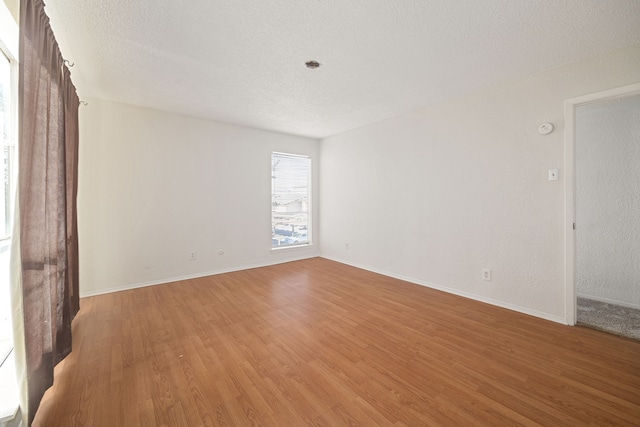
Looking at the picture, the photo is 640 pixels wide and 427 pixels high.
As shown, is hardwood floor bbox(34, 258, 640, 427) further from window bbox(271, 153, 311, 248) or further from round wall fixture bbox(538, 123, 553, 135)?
window bbox(271, 153, 311, 248)

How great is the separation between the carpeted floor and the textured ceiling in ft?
8.46

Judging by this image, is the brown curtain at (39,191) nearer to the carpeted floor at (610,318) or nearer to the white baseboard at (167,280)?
the white baseboard at (167,280)

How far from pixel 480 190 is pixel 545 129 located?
853mm

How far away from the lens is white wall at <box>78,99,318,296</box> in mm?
3373

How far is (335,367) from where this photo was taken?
1.87 m

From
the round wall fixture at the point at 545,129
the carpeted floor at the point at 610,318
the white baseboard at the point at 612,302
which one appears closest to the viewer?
the carpeted floor at the point at 610,318

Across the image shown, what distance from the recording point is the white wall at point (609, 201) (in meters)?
2.91

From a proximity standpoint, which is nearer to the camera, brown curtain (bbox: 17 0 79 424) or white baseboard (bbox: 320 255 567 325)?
brown curtain (bbox: 17 0 79 424)

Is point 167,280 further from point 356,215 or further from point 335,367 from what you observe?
point 356,215

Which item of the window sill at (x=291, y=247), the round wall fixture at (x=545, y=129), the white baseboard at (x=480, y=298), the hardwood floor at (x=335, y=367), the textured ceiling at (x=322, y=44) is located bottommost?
the hardwood floor at (x=335, y=367)

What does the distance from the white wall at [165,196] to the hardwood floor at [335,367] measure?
2.66 feet

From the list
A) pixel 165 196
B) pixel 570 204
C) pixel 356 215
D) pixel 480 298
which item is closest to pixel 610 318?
pixel 480 298

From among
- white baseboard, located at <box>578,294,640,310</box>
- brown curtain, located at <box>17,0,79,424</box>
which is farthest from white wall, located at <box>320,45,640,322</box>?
brown curtain, located at <box>17,0,79,424</box>

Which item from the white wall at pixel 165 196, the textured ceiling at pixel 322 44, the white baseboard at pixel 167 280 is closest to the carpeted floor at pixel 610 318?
the textured ceiling at pixel 322 44
